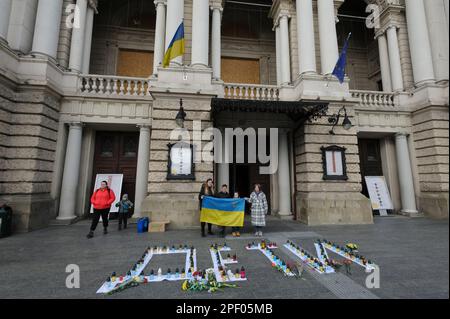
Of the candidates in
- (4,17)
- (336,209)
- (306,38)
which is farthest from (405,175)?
(4,17)

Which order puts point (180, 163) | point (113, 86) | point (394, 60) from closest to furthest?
point (180, 163)
point (113, 86)
point (394, 60)

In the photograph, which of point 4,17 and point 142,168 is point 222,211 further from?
point 4,17

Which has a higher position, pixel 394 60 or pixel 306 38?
pixel 394 60

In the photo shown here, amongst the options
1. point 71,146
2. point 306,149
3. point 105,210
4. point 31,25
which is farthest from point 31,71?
point 306,149

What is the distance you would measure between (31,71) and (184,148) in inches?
281

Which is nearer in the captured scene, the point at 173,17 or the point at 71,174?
the point at 173,17

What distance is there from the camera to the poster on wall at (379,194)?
13055mm

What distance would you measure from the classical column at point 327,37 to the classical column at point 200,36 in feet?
19.6

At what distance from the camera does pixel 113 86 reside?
11.5m

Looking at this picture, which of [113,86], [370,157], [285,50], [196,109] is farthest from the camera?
[370,157]

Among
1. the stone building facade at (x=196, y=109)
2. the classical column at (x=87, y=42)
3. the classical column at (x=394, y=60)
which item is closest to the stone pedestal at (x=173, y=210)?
the stone building facade at (x=196, y=109)

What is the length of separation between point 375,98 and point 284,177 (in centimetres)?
729

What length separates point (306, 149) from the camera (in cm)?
1057

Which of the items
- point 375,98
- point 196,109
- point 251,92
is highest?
point 375,98
